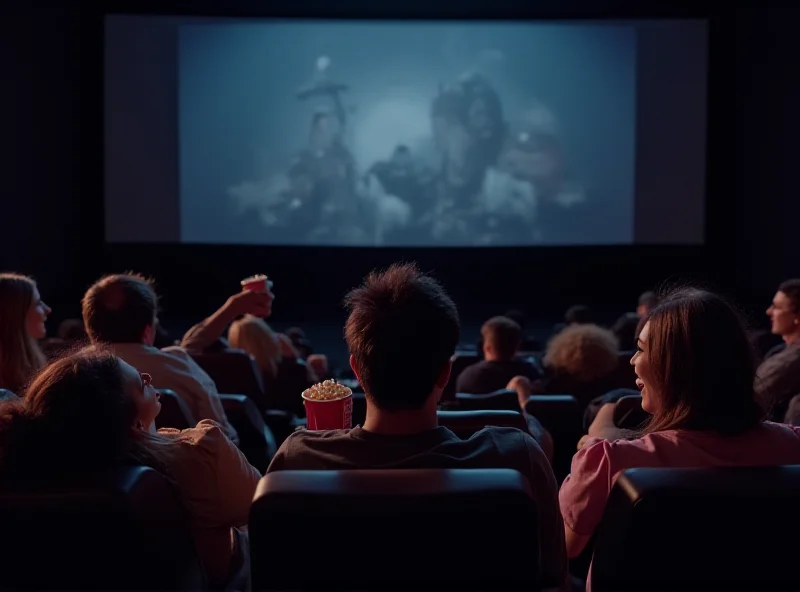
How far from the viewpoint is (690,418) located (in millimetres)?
1619

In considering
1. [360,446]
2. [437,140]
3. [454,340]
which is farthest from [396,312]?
[437,140]

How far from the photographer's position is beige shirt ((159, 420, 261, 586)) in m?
1.60

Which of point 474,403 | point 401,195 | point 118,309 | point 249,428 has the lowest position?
point 249,428

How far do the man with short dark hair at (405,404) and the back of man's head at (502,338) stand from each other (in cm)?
259

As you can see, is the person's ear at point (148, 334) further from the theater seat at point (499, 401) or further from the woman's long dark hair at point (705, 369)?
the woman's long dark hair at point (705, 369)

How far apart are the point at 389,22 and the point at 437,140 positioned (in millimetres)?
1428

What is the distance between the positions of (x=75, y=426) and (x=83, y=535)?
0.77ft

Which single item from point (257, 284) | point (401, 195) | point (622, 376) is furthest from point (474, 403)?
point (401, 195)

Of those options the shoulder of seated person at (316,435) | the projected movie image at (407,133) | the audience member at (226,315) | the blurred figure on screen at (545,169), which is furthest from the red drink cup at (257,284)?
the blurred figure on screen at (545,169)

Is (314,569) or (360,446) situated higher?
(360,446)

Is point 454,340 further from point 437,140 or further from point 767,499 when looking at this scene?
point 437,140

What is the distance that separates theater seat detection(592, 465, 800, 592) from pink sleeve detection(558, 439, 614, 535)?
20 cm

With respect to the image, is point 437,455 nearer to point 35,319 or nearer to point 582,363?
point 35,319

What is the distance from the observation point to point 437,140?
980 centimetres
